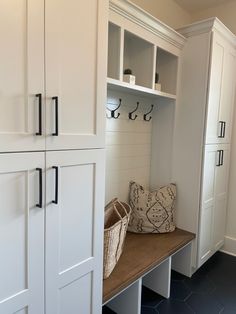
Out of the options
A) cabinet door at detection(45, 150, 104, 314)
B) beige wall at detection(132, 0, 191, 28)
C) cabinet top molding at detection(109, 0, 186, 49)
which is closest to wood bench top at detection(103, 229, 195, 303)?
cabinet door at detection(45, 150, 104, 314)

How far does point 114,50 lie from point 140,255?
1.52 metres

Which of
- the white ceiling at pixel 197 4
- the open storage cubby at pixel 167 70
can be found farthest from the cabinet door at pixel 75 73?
the white ceiling at pixel 197 4

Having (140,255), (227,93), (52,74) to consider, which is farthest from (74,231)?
(227,93)

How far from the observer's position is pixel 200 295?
2.15m

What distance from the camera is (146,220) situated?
7.55 ft

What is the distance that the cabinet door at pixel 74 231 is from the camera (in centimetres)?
114

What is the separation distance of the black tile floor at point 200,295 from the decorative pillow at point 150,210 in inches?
20.0

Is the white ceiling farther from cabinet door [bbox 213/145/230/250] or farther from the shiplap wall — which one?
cabinet door [bbox 213/145/230/250]

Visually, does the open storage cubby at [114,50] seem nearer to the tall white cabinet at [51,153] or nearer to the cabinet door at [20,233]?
the tall white cabinet at [51,153]

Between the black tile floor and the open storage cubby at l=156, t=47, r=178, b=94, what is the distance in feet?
5.76

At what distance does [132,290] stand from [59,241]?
0.93 m

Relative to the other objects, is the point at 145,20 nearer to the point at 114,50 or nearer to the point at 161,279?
the point at 114,50

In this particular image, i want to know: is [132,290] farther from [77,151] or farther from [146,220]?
[77,151]

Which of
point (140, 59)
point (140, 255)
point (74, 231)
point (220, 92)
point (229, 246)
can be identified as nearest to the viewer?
point (74, 231)
